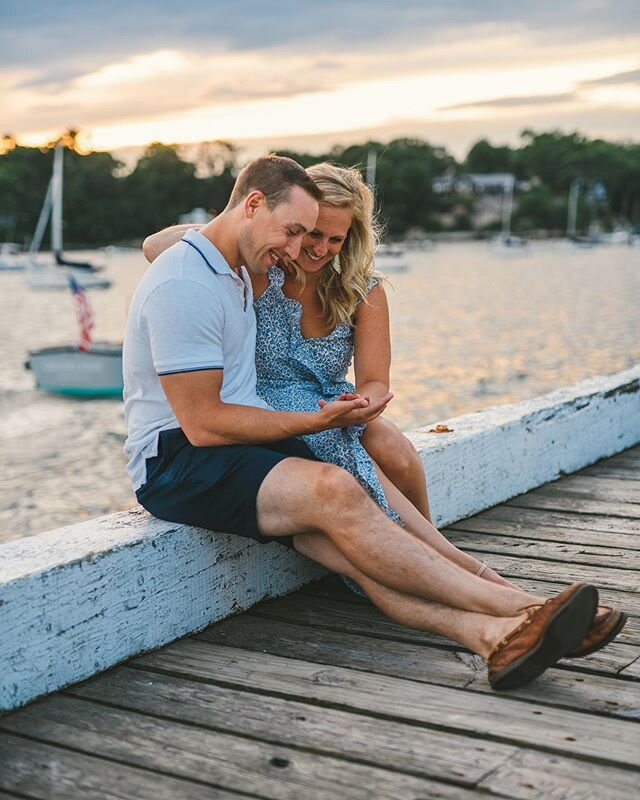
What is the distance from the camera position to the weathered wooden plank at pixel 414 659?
9.00ft

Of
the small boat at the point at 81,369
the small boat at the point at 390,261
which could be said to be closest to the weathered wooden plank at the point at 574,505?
the small boat at the point at 81,369

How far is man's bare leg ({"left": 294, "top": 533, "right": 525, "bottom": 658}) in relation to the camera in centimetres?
281

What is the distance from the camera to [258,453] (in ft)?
10.2

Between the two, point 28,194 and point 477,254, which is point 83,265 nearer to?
point 28,194

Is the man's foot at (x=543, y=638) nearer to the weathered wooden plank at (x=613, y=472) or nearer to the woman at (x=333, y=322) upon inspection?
the woman at (x=333, y=322)

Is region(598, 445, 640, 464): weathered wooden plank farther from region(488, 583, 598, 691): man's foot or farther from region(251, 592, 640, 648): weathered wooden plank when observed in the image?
region(488, 583, 598, 691): man's foot

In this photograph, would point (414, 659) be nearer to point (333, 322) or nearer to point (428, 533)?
point (428, 533)

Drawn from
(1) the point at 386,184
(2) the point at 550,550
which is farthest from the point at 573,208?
(2) the point at 550,550

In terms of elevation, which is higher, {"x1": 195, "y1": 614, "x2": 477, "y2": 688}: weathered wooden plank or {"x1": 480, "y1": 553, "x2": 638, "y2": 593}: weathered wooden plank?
{"x1": 195, "y1": 614, "x2": 477, "y2": 688}: weathered wooden plank

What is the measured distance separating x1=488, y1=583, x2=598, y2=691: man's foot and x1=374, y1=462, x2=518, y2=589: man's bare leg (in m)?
0.46

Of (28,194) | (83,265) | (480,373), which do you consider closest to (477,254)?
(28,194)

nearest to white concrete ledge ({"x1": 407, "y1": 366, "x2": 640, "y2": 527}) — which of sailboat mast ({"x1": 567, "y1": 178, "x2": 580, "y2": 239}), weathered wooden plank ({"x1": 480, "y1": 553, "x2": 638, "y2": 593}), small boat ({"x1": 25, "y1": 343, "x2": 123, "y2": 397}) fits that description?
weathered wooden plank ({"x1": 480, "y1": 553, "x2": 638, "y2": 593})

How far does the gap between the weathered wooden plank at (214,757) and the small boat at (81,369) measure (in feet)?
57.6

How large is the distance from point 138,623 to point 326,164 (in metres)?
1.61
